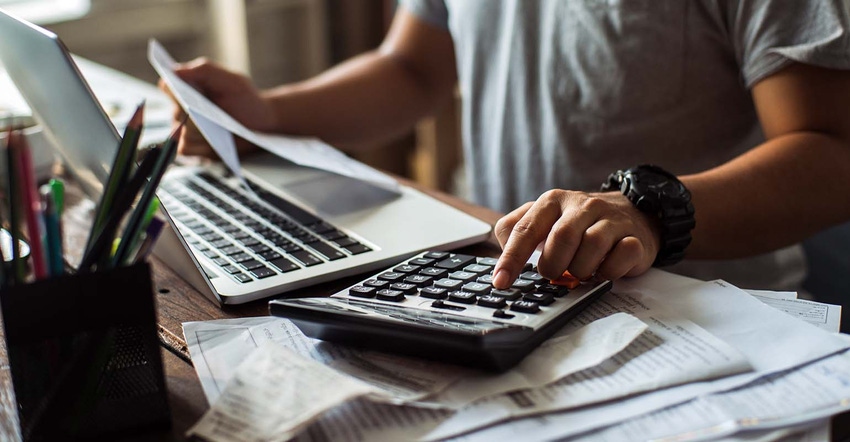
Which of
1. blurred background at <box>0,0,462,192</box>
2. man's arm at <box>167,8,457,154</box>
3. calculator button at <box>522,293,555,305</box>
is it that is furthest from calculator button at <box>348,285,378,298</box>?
blurred background at <box>0,0,462,192</box>

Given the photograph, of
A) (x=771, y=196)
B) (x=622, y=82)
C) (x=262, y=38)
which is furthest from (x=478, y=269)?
(x=262, y=38)

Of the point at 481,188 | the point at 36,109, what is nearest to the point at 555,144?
the point at 481,188

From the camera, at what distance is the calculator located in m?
0.50

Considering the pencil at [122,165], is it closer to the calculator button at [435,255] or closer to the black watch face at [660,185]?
the calculator button at [435,255]

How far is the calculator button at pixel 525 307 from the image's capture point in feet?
1.77

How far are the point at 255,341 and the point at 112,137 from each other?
0.16 metres

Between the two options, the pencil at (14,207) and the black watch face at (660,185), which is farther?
the black watch face at (660,185)

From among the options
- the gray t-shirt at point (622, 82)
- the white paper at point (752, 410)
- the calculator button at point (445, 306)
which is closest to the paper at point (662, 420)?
the white paper at point (752, 410)

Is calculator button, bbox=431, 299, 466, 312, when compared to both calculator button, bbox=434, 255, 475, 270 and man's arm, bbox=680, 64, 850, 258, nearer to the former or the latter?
calculator button, bbox=434, 255, 475, 270

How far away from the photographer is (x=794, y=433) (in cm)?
45

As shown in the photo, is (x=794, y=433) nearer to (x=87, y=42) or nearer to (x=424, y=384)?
(x=424, y=384)

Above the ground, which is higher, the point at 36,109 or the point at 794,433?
the point at 36,109

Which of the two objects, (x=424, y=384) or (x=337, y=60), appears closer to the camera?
(x=424, y=384)

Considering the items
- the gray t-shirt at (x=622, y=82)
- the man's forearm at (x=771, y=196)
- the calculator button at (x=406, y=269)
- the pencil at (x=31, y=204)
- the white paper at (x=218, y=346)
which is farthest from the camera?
the gray t-shirt at (x=622, y=82)
